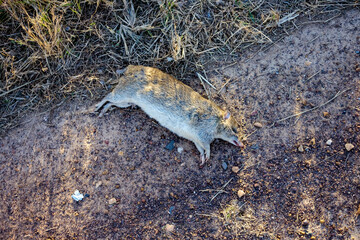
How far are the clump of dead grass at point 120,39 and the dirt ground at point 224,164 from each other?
0.24 m

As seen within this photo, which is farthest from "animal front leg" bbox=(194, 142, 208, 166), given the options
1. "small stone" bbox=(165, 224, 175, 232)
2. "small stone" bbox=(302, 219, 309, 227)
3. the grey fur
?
"small stone" bbox=(302, 219, 309, 227)

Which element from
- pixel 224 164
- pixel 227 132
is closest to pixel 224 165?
pixel 224 164

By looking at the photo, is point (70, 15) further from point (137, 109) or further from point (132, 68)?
point (137, 109)

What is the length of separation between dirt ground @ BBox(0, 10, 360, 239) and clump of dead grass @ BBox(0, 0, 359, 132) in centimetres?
24

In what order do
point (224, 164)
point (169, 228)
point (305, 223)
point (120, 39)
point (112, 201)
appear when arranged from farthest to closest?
1. point (120, 39)
2. point (224, 164)
3. point (112, 201)
4. point (169, 228)
5. point (305, 223)

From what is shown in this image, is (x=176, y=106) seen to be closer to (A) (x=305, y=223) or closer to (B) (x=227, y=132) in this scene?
(B) (x=227, y=132)

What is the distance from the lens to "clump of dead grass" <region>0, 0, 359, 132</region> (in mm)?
4504

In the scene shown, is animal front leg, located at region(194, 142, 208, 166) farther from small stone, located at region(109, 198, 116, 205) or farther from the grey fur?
small stone, located at region(109, 198, 116, 205)

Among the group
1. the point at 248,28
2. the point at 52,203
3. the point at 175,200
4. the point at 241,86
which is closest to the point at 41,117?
the point at 52,203

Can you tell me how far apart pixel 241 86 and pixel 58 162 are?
10.3 feet

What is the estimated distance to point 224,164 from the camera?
4.20m

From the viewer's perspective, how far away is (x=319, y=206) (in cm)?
387

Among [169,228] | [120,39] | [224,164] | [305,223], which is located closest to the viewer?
[305,223]

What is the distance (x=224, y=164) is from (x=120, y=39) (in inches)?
103
